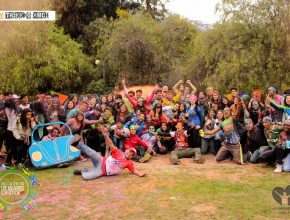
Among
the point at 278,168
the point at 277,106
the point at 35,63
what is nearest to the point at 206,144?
the point at 277,106

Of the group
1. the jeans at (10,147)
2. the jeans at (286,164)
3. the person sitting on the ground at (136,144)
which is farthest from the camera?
the person sitting on the ground at (136,144)

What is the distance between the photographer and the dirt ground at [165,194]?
17.1 ft

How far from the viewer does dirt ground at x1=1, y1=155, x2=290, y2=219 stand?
17.1 feet

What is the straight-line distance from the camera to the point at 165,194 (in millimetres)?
5969

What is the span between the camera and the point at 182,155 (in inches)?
339

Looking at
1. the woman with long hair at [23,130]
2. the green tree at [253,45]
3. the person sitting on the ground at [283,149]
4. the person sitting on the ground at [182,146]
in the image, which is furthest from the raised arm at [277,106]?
the green tree at [253,45]

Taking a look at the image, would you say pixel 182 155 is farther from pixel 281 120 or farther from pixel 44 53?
pixel 44 53

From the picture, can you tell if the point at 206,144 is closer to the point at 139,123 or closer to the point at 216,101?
the point at 216,101

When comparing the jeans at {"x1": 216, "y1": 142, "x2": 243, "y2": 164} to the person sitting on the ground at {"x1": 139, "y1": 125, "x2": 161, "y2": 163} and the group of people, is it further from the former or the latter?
the person sitting on the ground at {"x1": 139, "y1": 125, "x2": 161, "y2": 163}

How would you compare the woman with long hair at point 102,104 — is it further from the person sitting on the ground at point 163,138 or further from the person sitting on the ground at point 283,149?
the person sitting on the ground at point 283,149

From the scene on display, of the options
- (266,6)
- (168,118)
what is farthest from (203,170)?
(266,6)

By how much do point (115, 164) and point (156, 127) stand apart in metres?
2.65

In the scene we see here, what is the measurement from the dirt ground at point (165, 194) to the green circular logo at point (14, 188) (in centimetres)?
25

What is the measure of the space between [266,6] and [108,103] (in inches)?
392
